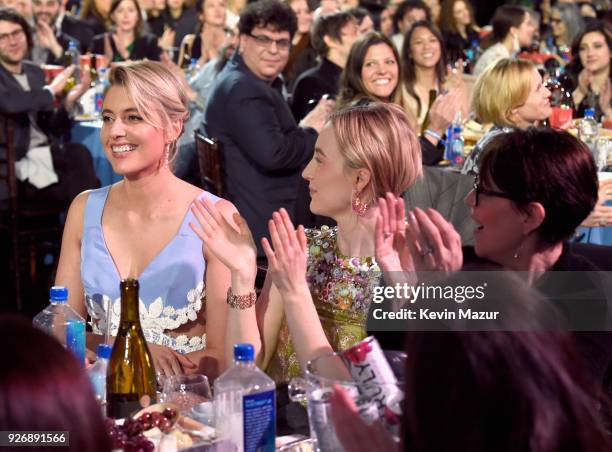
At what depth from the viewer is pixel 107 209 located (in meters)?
A: 2.38

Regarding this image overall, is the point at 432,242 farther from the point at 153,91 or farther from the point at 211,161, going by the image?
the point at 211,161

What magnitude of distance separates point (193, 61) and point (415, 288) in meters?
5.47

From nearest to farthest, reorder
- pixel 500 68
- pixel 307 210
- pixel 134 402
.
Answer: pixel 134 402 < pixel 307 210 < pixel 500 68

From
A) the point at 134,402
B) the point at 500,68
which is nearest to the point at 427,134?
the point at 500,68

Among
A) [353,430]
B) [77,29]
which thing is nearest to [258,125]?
[353,430]

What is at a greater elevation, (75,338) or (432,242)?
(432,242)

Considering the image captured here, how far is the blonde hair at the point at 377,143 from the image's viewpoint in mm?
2170

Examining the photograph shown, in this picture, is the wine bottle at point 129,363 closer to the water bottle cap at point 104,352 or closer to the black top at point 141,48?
the water bottle cap at point 104,352

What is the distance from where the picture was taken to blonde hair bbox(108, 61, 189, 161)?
2240mm

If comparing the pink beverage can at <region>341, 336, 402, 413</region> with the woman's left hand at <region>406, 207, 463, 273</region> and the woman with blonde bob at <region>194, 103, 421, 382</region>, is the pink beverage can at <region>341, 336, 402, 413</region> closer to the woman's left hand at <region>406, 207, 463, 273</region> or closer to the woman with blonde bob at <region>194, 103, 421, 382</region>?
the woman's left hand at <region>406, 207, 463, 273</region>

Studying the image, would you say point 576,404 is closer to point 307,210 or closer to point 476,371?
point 476,371

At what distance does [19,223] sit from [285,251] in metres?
3.35

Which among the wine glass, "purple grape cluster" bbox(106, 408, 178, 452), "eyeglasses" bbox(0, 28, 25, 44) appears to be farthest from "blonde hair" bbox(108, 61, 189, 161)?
"eyeglasses" bbox(0, 28, 25, 44)

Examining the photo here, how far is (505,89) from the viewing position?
→ 3.82 m
